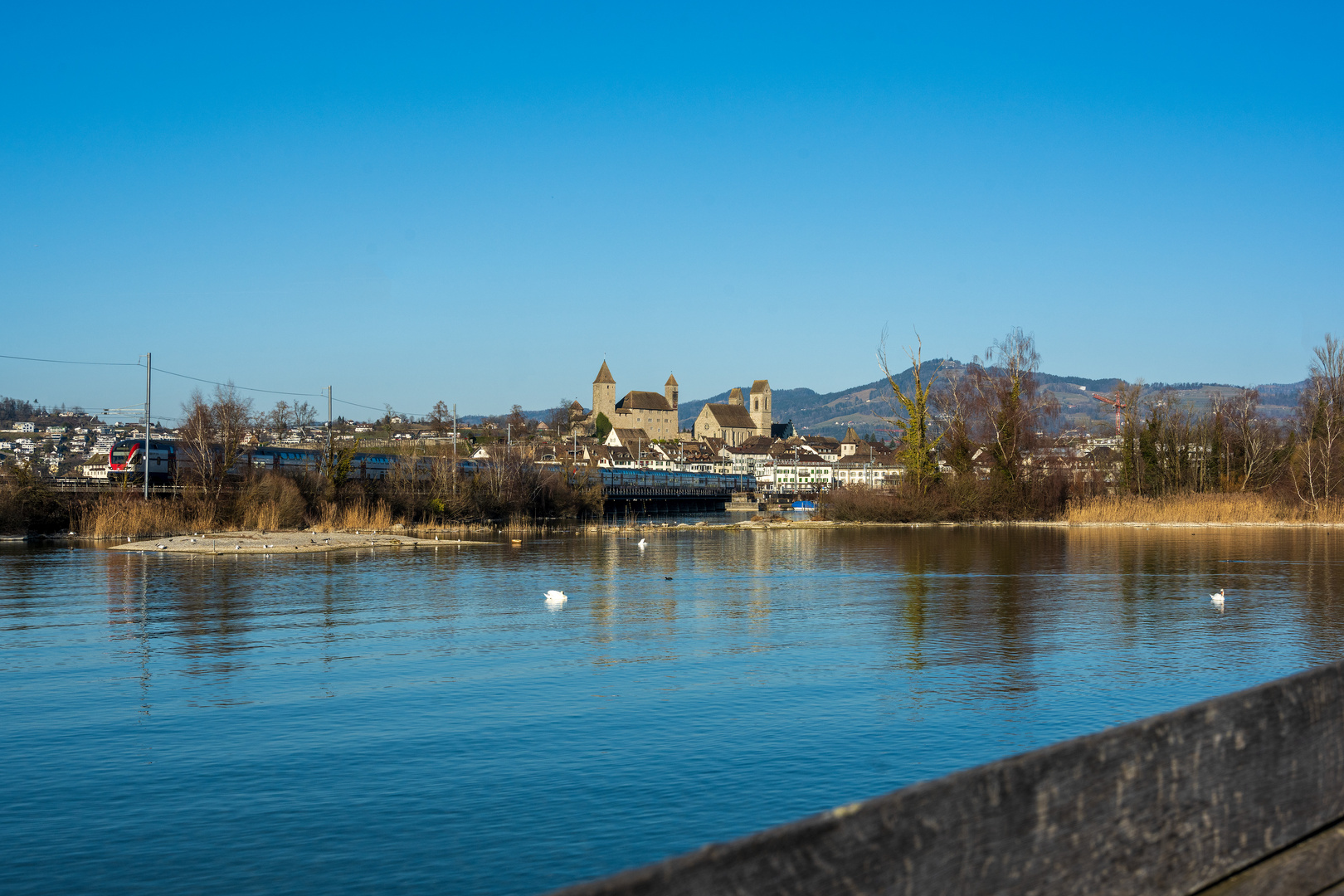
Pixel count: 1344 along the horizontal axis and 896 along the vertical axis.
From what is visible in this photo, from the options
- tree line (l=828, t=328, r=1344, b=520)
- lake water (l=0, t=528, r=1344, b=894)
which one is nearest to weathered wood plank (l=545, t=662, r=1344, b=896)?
lake water (l=0, t=528, r=1344, b=894)

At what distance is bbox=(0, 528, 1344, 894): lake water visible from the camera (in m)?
8.62

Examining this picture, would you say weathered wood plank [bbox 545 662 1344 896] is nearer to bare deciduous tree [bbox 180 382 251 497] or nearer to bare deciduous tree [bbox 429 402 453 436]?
bare deciduous tree [bbox 180 382 251 497]

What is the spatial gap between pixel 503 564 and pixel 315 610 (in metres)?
13.2

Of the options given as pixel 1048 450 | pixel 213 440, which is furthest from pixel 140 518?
pixel 1048 450

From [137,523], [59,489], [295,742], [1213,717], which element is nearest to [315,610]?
[295,742]

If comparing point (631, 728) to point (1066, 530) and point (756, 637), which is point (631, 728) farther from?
point (1066, 530)

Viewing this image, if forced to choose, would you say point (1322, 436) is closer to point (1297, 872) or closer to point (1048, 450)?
point (1048, 450)

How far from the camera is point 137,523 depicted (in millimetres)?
49125

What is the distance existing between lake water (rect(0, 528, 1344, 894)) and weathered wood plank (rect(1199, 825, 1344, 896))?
542 centimetres

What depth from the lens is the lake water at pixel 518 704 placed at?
8.62 metres

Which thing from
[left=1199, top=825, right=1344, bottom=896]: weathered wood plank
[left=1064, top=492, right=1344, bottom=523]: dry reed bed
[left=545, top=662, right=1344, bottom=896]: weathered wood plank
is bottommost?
[left=1064, top=492, right=1344, bottom=523]: dry reed bed

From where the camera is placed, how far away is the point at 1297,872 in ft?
10.7

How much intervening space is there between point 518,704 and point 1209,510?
190 feet

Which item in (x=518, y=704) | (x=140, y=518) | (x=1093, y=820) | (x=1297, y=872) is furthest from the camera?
(x=140, y=518)
